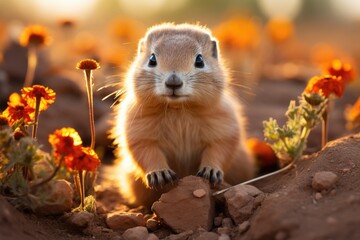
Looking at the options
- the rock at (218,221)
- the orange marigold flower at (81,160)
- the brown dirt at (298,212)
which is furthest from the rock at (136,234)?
the orange marigold flower at (81,160)

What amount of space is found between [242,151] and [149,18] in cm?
1389

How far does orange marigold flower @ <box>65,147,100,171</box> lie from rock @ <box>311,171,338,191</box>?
63.0 inches

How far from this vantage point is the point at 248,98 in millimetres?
9773

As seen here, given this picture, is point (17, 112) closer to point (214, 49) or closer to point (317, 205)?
point (214, 49)

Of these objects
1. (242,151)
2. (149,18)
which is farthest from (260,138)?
(149,18)

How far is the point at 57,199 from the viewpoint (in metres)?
4.72

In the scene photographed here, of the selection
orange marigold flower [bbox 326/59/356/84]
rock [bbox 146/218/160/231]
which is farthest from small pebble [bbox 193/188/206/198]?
orange marigold flower [bbox 326/59/356/84]

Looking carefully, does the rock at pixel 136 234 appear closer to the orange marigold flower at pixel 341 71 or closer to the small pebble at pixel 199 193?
the small pebble at pixel 199 193

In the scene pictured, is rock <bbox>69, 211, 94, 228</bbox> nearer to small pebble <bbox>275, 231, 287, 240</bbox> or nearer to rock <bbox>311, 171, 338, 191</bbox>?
small pebble <bbox>275, 231, 287, 240</bbox>

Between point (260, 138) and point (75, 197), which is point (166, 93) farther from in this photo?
point (260, 138)

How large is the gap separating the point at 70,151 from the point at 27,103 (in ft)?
2.78

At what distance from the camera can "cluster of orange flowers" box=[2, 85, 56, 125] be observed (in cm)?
461

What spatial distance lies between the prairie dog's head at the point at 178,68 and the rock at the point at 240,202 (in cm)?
87

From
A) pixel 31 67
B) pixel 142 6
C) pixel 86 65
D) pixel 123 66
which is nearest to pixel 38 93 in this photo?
pixel 86 65
